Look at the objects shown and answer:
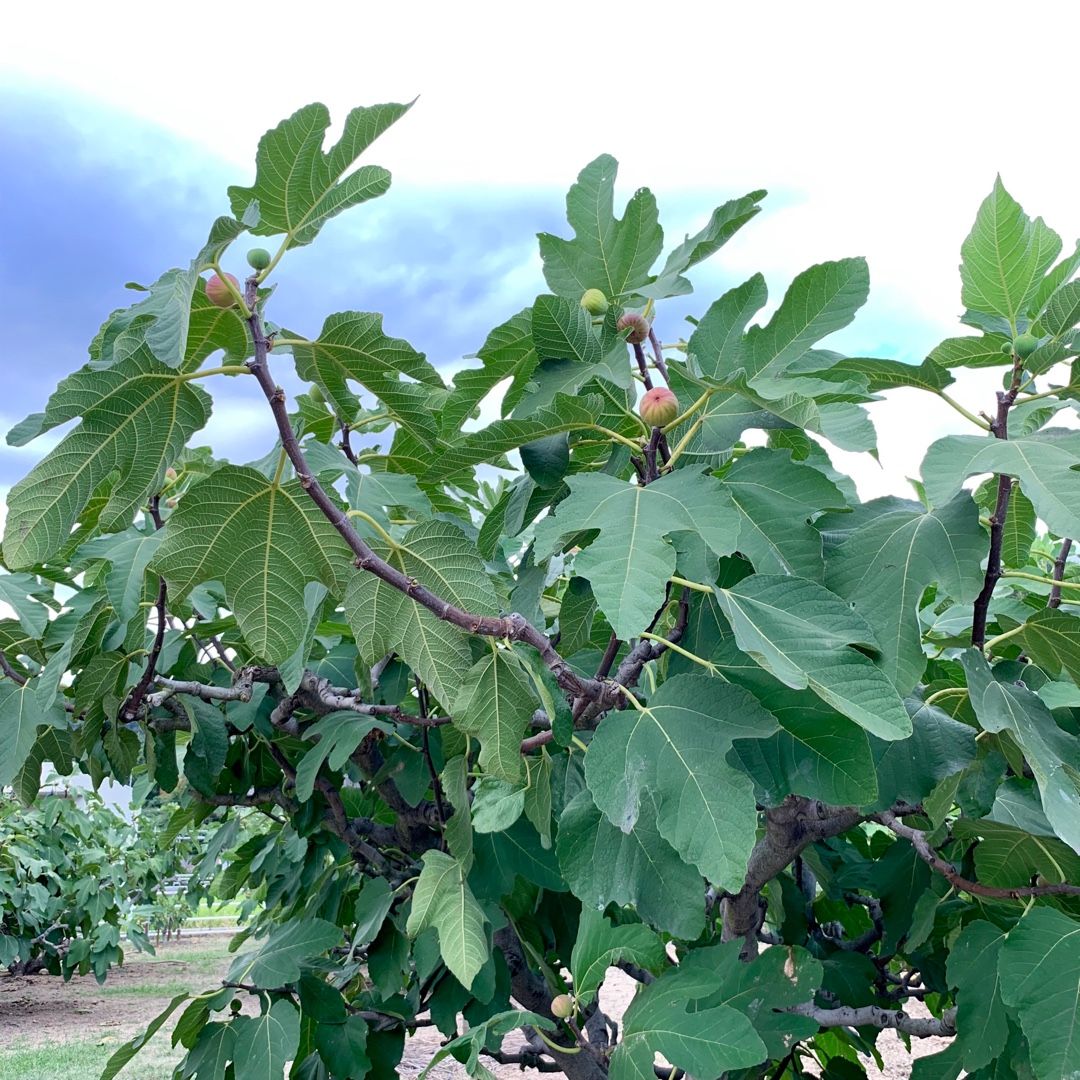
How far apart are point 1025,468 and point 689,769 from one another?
0.44 meters

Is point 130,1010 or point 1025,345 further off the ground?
point 1025,345

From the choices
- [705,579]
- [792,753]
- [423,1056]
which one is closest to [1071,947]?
[792,753]

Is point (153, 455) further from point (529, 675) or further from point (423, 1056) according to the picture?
point (423, 1056)

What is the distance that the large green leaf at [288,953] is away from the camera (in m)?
1.57

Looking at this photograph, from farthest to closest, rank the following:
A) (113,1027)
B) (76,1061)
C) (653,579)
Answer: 1. (113,1027)
2. (76,1061)
3. (653,579)

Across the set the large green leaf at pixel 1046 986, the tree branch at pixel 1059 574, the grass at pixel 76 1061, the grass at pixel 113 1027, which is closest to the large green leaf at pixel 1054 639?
the tree branch at pixel 1059 574

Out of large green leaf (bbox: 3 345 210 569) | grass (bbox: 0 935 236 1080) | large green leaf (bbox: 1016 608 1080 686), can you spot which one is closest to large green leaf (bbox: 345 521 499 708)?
large green leaf (bbox: 3 345 210 569)

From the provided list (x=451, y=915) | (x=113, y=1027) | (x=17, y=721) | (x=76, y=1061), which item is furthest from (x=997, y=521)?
(x=113, y=1027)

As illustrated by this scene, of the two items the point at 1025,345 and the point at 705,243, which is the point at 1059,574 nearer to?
the point at 1025,345

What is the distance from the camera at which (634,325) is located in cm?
114

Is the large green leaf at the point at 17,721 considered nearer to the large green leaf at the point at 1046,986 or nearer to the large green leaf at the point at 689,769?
the large green leaf at the point at 689,769

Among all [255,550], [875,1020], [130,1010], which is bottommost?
[130,1010]

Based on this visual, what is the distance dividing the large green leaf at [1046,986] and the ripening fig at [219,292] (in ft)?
3.64

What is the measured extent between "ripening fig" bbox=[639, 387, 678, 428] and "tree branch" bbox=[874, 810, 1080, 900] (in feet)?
2.22
